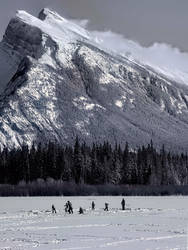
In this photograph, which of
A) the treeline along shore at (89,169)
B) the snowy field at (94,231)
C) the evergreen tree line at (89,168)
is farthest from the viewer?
the evergreen tree line at (89,168)

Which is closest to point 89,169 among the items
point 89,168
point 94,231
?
point 89,168

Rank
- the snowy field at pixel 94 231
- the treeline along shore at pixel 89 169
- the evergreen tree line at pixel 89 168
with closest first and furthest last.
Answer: the snowy field at pixel 94 231
the treeline along shore at pixel 89 169
the evergreen tree line at pixel 89 168

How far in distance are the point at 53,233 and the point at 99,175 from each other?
11675 cm

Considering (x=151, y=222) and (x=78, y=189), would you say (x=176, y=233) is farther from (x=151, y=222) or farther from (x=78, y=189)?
(x=78, y=189)

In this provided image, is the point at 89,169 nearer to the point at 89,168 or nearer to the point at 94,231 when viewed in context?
the point at 89,168

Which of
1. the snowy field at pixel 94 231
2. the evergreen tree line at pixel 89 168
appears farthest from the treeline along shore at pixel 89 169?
the snowy field at pixel 94 231

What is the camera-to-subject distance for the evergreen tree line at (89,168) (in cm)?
16325

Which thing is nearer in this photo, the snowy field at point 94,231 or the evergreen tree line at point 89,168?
the snowy field at point 94,231

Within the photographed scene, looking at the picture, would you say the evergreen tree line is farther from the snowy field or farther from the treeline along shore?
the snowy field

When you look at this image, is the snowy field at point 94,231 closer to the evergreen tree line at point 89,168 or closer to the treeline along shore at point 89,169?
the treeline along shore at point 89,169

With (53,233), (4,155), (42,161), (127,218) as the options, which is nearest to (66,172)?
(42,161)

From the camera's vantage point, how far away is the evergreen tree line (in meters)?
163

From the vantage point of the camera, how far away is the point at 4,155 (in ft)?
595

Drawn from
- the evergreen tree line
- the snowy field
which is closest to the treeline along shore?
the evergreen tree line
